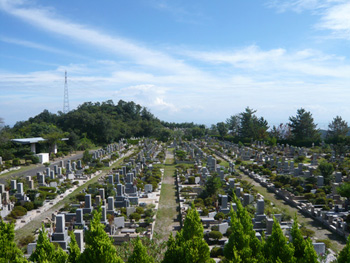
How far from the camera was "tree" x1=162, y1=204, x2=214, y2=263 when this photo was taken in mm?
7914

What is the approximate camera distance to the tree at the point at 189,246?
791cm

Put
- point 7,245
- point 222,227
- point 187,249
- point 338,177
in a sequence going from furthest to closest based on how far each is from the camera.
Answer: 1. point 338,177
2. point 222,227
3. point 7,245
4. point 187,249

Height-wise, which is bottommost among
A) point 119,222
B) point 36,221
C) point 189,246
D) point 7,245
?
point 36,221

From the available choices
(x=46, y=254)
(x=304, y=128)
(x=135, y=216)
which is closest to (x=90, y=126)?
(x=304, y=128)

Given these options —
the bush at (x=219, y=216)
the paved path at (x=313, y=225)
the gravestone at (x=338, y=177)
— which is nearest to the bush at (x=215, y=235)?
the bush at (x=219, y=216)

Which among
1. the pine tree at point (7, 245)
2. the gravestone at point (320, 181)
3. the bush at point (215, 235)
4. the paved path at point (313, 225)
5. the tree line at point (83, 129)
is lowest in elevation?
the paved path at point (313, 225)

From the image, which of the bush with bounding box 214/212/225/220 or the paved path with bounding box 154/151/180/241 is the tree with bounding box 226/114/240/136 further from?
the bush with bounding box 214/212/225/220

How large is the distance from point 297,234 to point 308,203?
10.9 m

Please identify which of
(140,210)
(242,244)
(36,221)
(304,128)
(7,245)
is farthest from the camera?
(304,128)

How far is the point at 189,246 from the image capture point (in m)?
8.11

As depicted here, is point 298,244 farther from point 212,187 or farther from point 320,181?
point 320,181

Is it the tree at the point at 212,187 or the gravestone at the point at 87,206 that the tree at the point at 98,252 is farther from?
the tree at the point at 212,187

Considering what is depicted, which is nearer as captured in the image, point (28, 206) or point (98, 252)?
point (98, 252)

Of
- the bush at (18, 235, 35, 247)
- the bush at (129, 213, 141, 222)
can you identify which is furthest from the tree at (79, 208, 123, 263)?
the bush at (129, 213, 141, 222)
